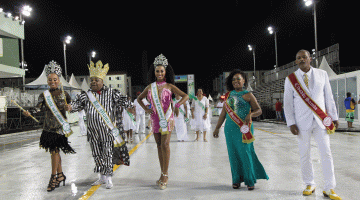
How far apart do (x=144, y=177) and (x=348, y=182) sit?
338 centimetres

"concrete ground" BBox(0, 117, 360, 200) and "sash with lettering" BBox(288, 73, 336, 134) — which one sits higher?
"sash with lettering" BBox(288, 73, 336, 134)

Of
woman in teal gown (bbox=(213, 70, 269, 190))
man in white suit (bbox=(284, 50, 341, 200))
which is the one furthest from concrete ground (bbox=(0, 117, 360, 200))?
man in white suit (bbox=(284, 50, 341, 200))

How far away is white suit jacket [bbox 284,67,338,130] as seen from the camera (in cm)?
432

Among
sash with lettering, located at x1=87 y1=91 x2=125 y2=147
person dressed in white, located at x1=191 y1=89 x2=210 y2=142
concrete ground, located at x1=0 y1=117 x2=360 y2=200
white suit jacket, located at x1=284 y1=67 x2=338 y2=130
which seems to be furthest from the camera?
person dressed in white, located at x1=191 y1=89 x2=210 y2=142

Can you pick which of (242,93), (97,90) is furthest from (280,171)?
(97,90)

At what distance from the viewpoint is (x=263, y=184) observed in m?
5.05

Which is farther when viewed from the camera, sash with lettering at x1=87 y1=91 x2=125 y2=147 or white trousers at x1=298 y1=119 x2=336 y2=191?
sash with lettering at x1=87 y1=91 x2=125 y2=147

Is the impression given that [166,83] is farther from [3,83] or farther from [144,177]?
[3,83]

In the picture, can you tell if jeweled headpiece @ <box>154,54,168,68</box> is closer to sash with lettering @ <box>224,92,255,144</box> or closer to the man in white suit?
sash with lettering @ <box>224,92,255,144</box>

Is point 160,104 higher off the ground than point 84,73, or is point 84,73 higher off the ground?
point 84,73

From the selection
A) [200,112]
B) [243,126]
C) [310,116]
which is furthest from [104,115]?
[200,112]

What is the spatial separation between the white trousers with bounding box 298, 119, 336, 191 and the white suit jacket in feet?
0.28

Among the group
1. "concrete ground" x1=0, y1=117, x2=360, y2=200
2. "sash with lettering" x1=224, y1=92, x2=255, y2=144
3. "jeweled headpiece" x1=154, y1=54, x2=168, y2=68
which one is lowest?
"concrete ground" x1=0, y1=117, x2=360, y2=200

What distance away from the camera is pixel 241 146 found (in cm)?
475
